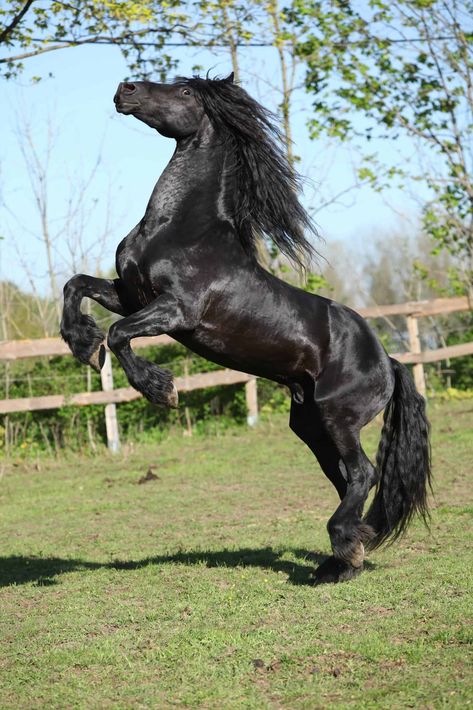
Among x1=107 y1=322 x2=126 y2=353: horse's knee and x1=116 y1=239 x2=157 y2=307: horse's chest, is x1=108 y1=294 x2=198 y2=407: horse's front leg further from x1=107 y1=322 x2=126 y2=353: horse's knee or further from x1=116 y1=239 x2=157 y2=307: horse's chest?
x1=116 y1=239 x2=157 y2=307: horse's chest

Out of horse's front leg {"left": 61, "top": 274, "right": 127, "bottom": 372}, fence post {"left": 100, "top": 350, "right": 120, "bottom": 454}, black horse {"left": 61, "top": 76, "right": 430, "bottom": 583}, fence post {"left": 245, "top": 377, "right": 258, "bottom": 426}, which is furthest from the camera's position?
fence post {"left": 245, "top": 377, "right": 258, "bottom": 426}

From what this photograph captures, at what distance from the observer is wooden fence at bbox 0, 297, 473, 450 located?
13.4 metres

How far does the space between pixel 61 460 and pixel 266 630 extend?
9.29 metres

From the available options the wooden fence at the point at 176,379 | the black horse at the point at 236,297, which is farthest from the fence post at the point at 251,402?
the black horse at the point at 236,297

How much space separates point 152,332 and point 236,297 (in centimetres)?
60

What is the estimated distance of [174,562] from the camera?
663 centimetres

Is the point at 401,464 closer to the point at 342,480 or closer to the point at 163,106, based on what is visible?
the point at 342,480

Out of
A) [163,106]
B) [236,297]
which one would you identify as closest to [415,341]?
[236,297]

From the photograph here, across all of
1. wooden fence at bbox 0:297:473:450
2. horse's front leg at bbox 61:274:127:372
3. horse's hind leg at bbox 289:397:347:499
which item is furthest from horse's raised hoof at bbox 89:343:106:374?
wooden fence at bbox 0:297:473:450

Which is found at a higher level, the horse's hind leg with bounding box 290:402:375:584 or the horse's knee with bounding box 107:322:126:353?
the horse's knee with bounding box 107:322:126:353

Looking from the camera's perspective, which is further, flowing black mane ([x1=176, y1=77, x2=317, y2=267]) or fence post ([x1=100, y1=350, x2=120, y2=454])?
fence post ([x1=100, y1=350, x2=120, y2=454])

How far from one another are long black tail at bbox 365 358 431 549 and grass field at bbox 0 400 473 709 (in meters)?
0.33

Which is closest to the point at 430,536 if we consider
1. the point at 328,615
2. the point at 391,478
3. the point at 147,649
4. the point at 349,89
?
the point at 391,478

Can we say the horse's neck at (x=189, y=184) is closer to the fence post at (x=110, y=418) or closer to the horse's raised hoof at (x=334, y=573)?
the horse's raised hoof at (x=334, y=573)
